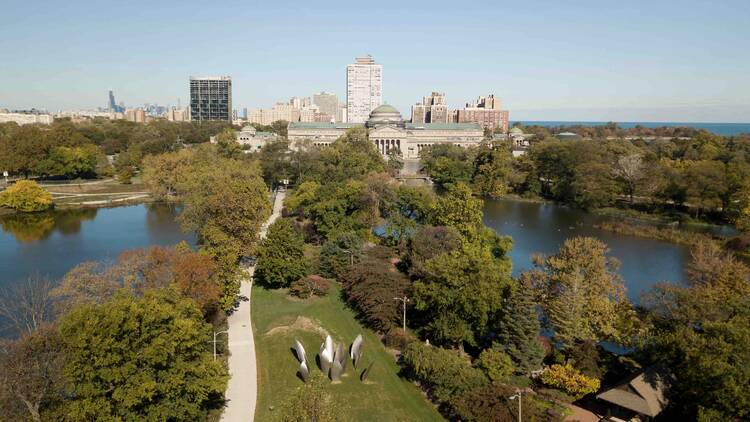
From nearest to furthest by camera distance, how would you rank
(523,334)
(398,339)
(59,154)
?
1. (523,334)
2. (398,339)
3. (59,154)

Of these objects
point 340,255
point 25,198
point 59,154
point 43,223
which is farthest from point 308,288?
point 59,154

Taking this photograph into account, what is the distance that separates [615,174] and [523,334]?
36.4 metres

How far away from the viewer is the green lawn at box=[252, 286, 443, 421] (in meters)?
14.6

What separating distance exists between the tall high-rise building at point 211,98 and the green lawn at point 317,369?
12597 cm

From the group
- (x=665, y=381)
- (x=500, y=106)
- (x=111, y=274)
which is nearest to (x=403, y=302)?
(x=665, y=381)

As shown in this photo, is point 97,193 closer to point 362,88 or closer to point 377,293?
point 377,293

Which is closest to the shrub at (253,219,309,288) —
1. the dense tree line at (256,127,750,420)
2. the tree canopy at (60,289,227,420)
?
the dense tree line at (256,127,750,420)

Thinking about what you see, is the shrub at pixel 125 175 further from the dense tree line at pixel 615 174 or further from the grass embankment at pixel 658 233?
the grass embankment at pixel 658 233

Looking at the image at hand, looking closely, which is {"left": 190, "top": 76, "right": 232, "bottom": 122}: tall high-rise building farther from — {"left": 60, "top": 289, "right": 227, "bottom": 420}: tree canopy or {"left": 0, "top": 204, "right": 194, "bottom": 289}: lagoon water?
{"left": 60, "top": 289, "right": 227, "bottom": 420}: tree canopy

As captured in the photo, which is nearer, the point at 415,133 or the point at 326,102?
the point at 415,133

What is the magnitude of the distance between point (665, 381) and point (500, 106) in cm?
13526

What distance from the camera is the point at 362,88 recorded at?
5782 inches

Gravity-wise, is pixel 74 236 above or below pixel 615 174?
below

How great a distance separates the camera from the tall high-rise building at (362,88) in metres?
145
